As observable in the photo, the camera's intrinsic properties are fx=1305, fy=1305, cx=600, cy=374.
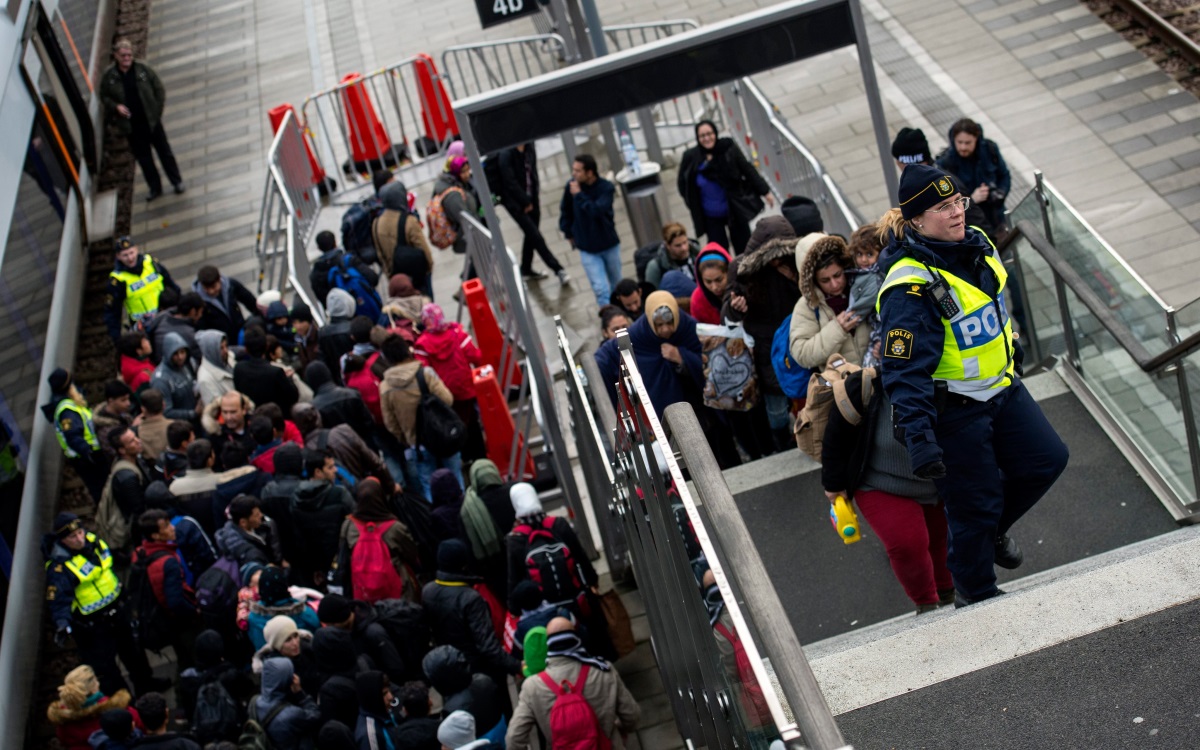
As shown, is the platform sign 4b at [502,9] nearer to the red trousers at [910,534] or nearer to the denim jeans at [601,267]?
the denim jeans at [601,267]

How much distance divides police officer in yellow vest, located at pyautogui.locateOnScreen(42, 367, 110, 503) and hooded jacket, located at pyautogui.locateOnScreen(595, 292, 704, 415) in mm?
4645

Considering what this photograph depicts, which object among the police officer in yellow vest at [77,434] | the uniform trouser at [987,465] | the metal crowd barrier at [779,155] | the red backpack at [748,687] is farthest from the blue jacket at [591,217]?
the red backpack at [748,687]

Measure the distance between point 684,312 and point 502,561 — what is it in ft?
5.94

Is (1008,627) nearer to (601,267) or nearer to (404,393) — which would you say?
(404,393)

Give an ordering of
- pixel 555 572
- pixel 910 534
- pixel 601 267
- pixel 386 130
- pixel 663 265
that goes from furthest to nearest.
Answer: pixel 386 130
pixel 601 267
pixel 663 265
pixel 555 572
pixel 910 534

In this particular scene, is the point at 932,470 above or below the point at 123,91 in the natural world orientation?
above

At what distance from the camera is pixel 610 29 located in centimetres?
1378

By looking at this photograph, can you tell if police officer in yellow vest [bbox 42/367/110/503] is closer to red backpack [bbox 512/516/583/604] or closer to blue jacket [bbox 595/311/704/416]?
red backpack [bbox 512/516/583/604]

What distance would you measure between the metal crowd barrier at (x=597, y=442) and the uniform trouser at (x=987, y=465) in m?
1.55

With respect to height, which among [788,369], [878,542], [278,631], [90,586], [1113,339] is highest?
[788,369]

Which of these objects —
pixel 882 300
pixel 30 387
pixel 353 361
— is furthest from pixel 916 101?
pixel 882 300

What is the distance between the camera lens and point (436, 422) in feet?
29.0

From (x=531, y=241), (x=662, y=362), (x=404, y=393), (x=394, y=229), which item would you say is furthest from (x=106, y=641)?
(x=531, y=241)

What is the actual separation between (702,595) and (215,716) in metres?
4.26
